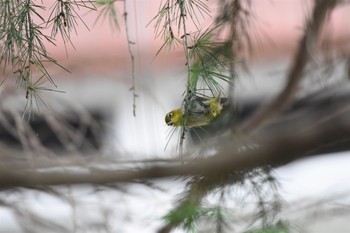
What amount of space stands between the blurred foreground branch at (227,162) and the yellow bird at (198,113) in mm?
158

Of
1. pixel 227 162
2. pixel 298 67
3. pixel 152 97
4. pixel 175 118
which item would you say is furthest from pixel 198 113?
pixel 152 97

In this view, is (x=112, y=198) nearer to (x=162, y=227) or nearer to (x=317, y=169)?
(x=162, y=227)

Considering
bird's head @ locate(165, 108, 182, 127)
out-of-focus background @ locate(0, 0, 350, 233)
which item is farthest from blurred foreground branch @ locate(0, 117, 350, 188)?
bird's head @ locate(165, 108, 182, 127)

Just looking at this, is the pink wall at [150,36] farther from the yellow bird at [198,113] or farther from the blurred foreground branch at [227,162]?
the yellow bird at [198,113]

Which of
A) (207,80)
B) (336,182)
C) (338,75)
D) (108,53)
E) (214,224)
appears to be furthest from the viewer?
(108,53)

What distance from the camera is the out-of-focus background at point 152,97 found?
3.49ft

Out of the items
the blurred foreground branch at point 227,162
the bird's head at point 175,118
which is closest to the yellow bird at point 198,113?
the bird's head at point 175,118

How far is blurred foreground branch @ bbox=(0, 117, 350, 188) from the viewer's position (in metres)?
0.92

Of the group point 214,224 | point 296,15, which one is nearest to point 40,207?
point 214,224

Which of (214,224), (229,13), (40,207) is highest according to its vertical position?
(229,13)

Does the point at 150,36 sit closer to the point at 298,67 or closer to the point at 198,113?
the point at 298,67

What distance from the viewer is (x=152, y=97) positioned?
127 cm

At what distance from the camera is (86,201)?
1.24m

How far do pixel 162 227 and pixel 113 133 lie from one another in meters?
0.50
